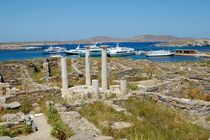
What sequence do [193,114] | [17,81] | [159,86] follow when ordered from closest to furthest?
[193,114] → [159,86] → [17,81]

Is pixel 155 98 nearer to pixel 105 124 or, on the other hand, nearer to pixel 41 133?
pixel 105 124

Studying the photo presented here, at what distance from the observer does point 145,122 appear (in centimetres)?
949

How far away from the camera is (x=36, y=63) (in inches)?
1105

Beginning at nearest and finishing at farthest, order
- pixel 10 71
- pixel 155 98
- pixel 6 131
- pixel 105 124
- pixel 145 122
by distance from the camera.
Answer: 1. pixel 6 131
2. pixel 105 124
3. pixel 145 122
4. pixel 155 98
5. pixel 10 71

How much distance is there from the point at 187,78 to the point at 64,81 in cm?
712

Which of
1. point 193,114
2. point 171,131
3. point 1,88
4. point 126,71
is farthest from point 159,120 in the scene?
point 126,71

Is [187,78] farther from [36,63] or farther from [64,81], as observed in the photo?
[36,63]

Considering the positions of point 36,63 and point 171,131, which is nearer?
point 171,131

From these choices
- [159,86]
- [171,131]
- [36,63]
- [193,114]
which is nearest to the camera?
[171,131]

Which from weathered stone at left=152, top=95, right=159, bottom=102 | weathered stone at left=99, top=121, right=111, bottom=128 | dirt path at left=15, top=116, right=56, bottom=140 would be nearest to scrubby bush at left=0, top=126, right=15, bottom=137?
dirt path at left=15, top=116, right=56, bottom=140

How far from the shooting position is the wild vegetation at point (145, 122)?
26.8 ft

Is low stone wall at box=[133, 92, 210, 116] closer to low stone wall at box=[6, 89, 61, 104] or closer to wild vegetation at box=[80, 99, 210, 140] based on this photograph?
wild vegetation at box=[80, 99, 210, 140]

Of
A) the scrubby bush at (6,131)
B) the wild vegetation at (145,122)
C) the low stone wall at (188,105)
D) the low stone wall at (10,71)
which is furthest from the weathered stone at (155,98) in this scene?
the low stone wall at (10,71)

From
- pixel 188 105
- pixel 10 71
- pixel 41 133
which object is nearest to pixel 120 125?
pixel 41 133
